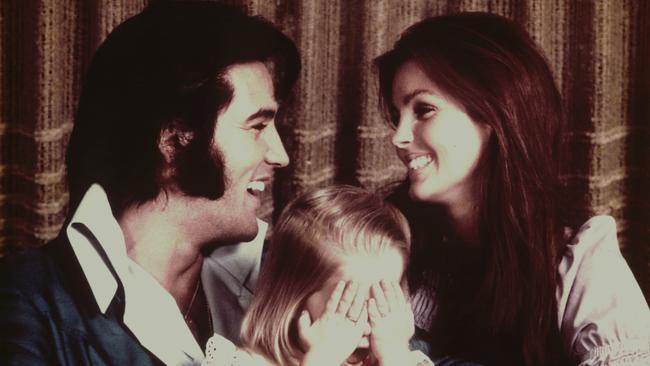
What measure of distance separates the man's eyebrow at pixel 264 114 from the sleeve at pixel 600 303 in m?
0.68

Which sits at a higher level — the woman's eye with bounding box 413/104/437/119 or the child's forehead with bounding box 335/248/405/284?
the woman's eye with bounding box 413/104/437/119

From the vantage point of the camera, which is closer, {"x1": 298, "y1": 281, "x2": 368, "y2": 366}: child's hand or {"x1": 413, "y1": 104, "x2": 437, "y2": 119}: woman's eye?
{"x1": 298, "y1": 281, "x2": 368, "y2": 366}: child's hand

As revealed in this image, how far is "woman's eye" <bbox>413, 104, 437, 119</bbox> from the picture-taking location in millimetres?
1919

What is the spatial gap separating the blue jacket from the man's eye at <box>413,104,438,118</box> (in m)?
0.71

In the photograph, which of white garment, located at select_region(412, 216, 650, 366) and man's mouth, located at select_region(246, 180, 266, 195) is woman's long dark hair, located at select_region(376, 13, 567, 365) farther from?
man's mouth, located at select_region(246, 180, 266, 195)

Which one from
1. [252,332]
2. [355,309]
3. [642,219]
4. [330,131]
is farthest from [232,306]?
[642,219]

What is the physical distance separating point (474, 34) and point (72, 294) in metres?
0.97

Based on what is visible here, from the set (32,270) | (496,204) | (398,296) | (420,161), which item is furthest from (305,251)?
(32,270)

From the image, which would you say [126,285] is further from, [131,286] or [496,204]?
[496,204]

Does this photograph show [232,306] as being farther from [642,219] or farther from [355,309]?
[642,219]

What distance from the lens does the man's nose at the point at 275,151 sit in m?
1.96

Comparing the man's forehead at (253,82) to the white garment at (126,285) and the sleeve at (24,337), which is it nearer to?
the white garment at (126,285)

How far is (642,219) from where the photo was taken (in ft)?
6.96

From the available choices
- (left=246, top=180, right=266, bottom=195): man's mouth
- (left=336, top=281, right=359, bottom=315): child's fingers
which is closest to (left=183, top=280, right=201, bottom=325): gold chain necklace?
(left=246, top=180, right=266, bottom=195): man's mouth
